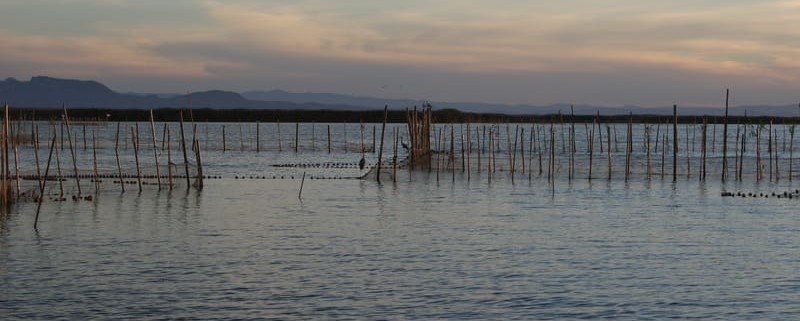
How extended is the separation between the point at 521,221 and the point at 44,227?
8.47 m

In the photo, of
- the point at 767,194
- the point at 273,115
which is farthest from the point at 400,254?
the point at 273,115

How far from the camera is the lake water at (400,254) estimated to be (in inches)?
442

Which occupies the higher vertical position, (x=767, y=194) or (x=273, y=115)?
(x=273, y=115)

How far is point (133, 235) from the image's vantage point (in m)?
16.6

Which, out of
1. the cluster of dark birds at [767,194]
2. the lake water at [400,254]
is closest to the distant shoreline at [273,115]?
the cluster of dark birds at [767,194]

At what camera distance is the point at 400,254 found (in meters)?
14.8

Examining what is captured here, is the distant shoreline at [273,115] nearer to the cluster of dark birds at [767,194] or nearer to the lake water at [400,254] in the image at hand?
the cluster of dark birds at [767,194]

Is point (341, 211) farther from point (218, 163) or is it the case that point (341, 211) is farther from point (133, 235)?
point (218, 163)

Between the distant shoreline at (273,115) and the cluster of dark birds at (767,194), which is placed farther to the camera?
the distant shoreline at (273,115)

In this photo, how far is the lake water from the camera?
1123 centimetres

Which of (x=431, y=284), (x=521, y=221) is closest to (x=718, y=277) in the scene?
(x=431, y=284)

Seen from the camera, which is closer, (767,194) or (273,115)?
(767,194)

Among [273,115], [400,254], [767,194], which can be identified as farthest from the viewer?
[273,115]

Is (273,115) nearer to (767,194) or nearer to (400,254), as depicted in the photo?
(767,194)
